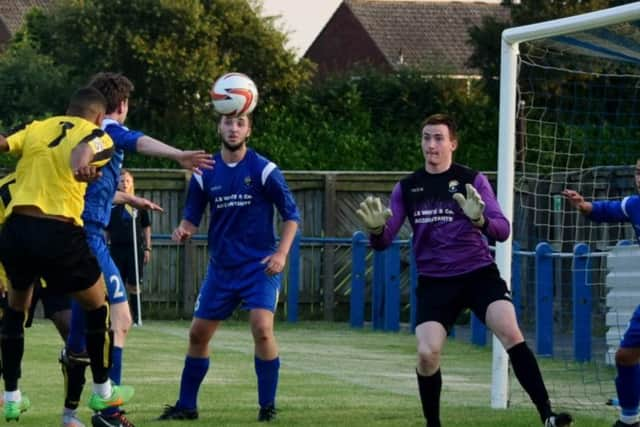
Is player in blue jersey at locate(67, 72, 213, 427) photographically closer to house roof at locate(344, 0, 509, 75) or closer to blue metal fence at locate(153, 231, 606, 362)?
blue metal fence at locate(153, 231, 606, 362)

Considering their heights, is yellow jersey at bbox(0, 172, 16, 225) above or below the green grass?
above

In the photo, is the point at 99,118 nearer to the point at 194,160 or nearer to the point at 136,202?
the point at 194,160

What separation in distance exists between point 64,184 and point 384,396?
430cm

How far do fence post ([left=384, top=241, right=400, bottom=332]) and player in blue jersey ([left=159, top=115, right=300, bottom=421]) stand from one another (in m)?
10.4

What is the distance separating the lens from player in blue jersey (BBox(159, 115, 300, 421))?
33.9ft

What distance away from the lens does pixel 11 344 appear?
944 centimetres

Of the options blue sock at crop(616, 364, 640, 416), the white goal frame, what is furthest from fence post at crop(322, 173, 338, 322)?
blue sock at crop(616, 364, 640, 416)

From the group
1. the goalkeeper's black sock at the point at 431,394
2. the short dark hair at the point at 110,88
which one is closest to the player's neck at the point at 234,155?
the short dark hair at the point at 110,88

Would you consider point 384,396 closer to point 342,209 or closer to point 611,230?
point 611,230

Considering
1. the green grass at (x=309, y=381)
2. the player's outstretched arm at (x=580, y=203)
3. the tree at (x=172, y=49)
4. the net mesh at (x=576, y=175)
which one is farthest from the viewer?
the tree at (x=172, y=49)

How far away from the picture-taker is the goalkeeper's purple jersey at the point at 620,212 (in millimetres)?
9984

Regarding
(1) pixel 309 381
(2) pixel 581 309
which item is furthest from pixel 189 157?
(2) pixel 581 309

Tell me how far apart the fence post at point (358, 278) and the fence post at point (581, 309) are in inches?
221

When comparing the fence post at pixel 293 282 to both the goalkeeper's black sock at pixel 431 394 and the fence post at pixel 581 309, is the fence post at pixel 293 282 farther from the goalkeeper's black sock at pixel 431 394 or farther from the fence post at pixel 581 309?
the goalkeeper's black sock at pixel 431 394
